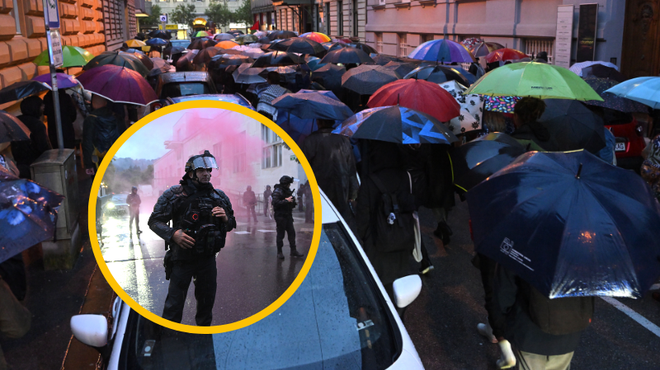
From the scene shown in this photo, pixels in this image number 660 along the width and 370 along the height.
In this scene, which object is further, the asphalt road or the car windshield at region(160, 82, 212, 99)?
the car windshield at region(160, 82, 212, 99)

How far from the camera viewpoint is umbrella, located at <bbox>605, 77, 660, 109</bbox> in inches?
218

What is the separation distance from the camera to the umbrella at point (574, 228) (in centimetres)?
256

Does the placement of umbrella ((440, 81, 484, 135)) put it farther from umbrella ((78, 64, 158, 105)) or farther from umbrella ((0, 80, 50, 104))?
umbrella ((0, 80, 50, 104))

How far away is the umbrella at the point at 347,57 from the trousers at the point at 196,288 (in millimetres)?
10092

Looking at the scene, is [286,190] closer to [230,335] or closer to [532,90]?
[230,335]

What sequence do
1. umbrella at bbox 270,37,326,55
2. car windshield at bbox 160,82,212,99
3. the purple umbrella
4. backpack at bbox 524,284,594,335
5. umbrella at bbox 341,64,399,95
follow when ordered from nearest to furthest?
1. backpack at bbox 524,284,594,335
2. the purple umbrella
3. umbrella at bbox 341,64,399,95
4. car windshield at bbox 160,82,212,99
5. umbrella at bbox 270,37,326,55

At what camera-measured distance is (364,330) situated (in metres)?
2.69

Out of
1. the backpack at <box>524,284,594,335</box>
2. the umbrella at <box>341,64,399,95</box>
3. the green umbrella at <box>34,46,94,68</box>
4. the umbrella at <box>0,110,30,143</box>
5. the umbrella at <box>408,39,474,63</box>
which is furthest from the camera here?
the green umbrella at <box>34,46,94,68</box>

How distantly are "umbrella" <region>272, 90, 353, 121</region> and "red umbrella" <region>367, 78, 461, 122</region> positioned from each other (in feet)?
1.92

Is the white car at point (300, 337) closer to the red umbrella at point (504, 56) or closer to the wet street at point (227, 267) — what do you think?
the wet street at point (227, 267)

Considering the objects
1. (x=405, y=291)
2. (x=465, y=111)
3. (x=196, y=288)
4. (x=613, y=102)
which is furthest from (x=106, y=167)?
(x=613, y=102)

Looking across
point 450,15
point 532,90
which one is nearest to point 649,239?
point 532,90

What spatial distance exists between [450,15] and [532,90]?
774 inches

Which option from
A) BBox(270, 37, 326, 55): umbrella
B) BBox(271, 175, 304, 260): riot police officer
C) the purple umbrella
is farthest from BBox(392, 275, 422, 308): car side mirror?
BBox(270, 37, 326, 55): umbrella
